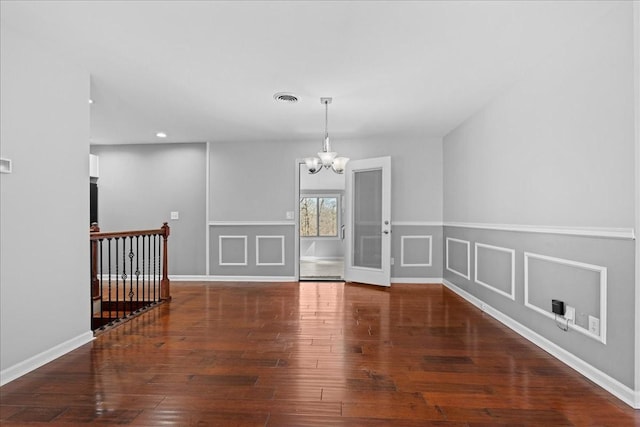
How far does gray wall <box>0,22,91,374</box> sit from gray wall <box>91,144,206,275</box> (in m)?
3.18

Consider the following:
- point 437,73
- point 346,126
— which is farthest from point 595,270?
point 346,126

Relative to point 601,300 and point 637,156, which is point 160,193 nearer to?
point 601,300

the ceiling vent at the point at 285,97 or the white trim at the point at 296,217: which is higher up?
the ceiling vent at the point at 285,97

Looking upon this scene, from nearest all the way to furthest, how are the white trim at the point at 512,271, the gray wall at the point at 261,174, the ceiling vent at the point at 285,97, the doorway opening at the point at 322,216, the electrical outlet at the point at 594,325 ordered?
the electrical outlet at the point at 594,325 → the white trim at the point at 512,271 → the ceiling vent at the point at 285,97 → the gray wall at the point at 261,174 → the doorway opening at the point at 322,216

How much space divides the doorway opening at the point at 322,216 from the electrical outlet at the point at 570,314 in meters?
7.63

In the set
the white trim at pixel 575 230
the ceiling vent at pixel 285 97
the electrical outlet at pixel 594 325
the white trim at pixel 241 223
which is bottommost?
the electrical outlet at pixel 594 325

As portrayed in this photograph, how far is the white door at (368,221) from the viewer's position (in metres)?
5.76

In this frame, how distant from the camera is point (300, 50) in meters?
2.84

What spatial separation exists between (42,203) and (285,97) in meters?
2.42

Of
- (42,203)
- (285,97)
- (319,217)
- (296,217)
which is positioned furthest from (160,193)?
(319,217)

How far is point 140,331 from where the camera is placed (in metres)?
3.53

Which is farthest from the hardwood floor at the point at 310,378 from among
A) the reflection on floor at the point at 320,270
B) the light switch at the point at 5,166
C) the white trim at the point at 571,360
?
the reflection on floor at the point at 320,270

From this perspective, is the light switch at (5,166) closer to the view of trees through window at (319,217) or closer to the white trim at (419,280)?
the white trim at (419,280)

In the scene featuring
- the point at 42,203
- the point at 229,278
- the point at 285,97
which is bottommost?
the point at 229,278
